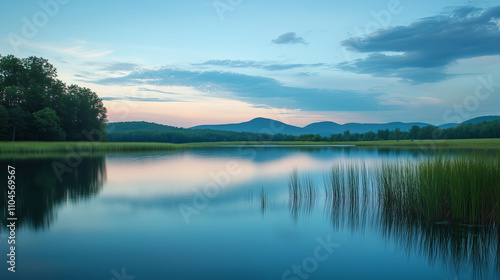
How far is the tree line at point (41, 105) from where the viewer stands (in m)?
38.3

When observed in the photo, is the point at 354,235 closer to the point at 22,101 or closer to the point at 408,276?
the point at 408,276

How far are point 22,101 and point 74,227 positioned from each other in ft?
142

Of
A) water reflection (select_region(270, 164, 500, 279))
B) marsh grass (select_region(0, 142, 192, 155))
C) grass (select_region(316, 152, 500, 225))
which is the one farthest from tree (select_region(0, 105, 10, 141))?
grass (select_region(316, 152, 500, 225))

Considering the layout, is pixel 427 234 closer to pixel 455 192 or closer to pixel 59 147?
pixel 455 192

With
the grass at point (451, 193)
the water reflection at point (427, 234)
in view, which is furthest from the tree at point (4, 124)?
the grass at point (451, 193)

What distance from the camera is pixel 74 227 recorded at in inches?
273

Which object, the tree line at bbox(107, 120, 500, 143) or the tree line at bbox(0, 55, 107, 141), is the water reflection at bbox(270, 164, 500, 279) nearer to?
the tree line at bbox(0, 55, 107, 141)

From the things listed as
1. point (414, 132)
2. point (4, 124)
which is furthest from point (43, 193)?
point (414, 132)

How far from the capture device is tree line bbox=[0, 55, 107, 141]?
38.3 meters

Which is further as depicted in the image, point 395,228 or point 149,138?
point 149,138

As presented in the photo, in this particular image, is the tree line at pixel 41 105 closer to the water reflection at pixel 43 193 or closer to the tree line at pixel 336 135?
the tree line at pixel 336 135

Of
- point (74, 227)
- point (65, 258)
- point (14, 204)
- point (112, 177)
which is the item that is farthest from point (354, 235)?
point (112, 177)

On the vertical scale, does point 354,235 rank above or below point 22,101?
below

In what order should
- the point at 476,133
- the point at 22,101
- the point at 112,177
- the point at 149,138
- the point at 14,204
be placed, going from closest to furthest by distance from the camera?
the point at 14,204
the point at 112,177
the point at 22,101
the point at 476,133
the point at 149,138
